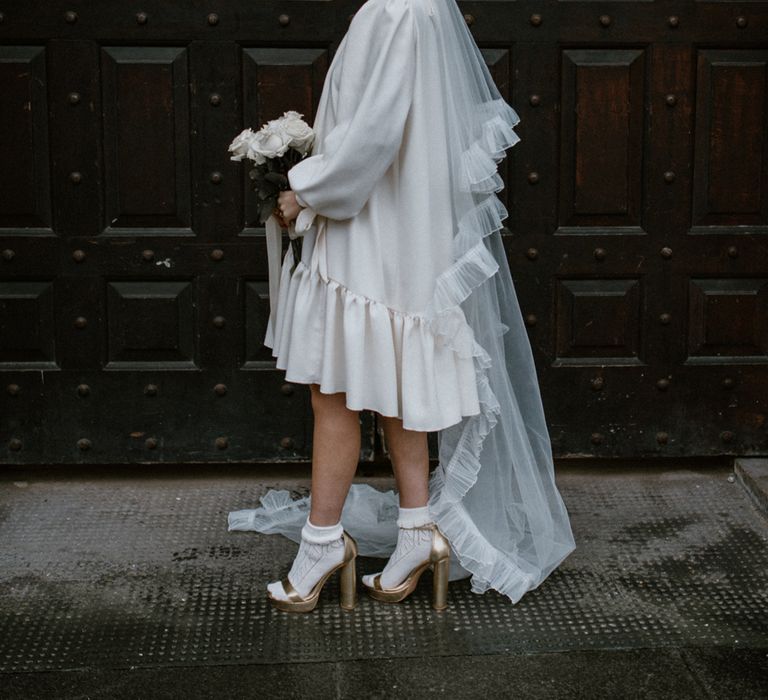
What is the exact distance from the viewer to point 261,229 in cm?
394

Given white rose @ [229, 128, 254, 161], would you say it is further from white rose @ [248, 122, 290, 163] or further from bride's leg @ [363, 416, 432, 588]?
bride's leg @ [363, 416, 432, 588]

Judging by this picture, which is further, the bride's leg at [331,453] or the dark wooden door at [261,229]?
the dark wooden door at [261,229]

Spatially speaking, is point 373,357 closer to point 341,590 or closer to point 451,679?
point 341,590

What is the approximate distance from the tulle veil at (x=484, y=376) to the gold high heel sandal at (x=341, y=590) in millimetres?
261

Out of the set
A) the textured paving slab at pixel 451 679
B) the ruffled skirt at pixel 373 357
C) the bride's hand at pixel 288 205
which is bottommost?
the textured paving slab at pixel 451 679

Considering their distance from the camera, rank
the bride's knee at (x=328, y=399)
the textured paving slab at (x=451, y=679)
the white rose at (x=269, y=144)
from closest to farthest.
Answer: the textured paving slab at (x=451, y=679) → the white rose at (x=269, y=144) → the bride's knee at (x=328, y=399)

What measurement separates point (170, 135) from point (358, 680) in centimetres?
200

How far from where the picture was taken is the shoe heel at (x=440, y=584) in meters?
3.07

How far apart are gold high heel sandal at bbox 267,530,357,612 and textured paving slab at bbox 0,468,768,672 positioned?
0.03 metres

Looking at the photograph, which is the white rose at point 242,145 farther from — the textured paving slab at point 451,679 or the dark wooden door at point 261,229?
the textured paving slab at point 451,679

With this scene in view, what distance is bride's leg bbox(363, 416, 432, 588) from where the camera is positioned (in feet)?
10.0

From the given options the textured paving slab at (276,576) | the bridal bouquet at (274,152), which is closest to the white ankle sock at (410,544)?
the textured paving slab at (276,576)

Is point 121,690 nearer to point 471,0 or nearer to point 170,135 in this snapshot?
point 170,135

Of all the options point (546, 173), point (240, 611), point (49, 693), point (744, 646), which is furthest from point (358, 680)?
point (546, 173)
